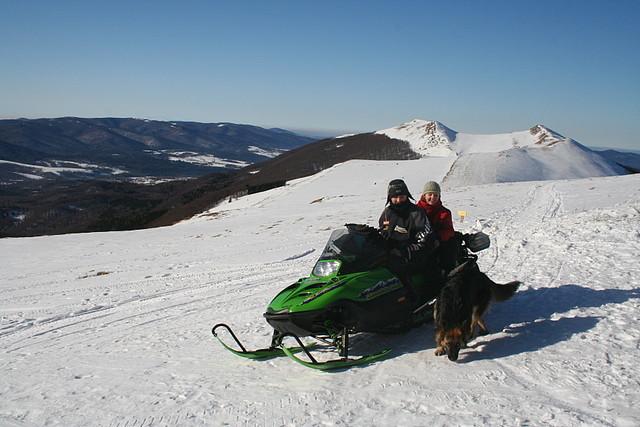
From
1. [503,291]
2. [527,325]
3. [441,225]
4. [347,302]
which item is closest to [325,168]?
[503,291]

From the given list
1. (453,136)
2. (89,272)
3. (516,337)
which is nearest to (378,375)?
(516,337)

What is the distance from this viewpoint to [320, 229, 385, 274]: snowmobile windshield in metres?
5.70

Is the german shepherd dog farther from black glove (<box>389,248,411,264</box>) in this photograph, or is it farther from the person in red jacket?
black glove (<box>389,248,411,264</box>)

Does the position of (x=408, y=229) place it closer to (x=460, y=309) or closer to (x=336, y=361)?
(x=460, y=309)

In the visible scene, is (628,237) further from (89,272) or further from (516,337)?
(89,272)

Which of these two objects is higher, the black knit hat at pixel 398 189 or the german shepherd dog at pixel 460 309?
the black knit hat at pixel 398 189

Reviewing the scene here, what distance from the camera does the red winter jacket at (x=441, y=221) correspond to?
253 inches

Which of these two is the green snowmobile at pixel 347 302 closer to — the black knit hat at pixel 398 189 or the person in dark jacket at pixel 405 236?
the person in dark jacket at pixel 405 236

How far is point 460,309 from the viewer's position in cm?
537

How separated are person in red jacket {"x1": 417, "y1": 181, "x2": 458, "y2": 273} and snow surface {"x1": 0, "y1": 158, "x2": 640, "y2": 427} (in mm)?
940

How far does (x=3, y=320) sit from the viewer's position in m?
9.30

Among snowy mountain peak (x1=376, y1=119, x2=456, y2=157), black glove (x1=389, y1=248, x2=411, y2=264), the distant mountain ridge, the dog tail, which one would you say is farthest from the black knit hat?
snowy mountain peak (x1=376, y1=119, x2=456, y2=157)

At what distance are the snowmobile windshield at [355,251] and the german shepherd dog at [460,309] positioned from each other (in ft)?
2.91

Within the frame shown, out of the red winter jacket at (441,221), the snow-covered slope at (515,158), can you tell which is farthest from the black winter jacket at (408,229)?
the snow-covered slope at (515,158)
